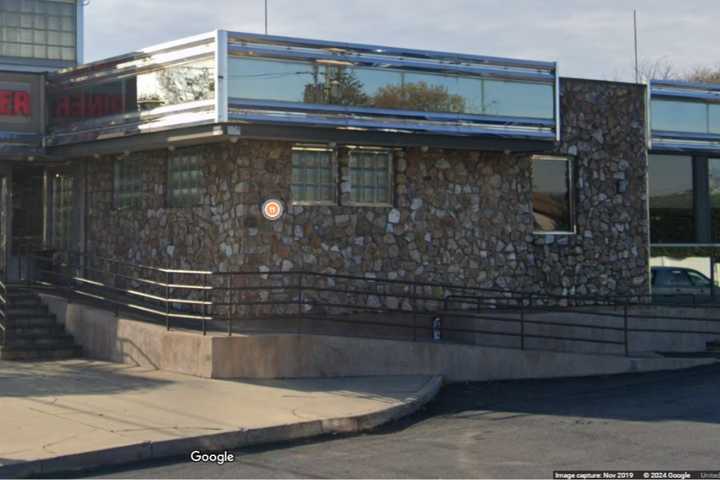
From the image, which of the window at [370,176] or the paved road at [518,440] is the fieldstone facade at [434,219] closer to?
the window at [370,176]

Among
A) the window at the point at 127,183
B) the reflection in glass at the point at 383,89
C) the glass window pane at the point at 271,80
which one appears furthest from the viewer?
the window at the point at 127,183

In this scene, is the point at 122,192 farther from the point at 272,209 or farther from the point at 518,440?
the point at 518,440

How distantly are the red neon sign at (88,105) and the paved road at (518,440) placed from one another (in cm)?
829

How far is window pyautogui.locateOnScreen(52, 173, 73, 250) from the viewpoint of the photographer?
912 inches

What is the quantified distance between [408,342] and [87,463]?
312 inches

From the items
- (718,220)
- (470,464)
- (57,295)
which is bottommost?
(470,464)

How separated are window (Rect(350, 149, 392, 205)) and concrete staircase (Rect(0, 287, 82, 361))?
19.3ft

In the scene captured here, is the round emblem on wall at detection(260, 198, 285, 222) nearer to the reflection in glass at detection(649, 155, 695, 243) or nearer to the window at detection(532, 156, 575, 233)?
the window at detection(532, 156, 575, 233)

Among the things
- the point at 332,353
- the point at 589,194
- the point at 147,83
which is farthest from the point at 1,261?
the point at 589,194

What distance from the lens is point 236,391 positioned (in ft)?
50.7

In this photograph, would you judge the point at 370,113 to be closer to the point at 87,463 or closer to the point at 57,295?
the point at 57,295

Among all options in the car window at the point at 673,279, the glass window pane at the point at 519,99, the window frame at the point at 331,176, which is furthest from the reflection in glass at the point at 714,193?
the window frame at the point at 331,176

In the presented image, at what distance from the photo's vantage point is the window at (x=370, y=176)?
773 inches

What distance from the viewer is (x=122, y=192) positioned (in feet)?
70.5
